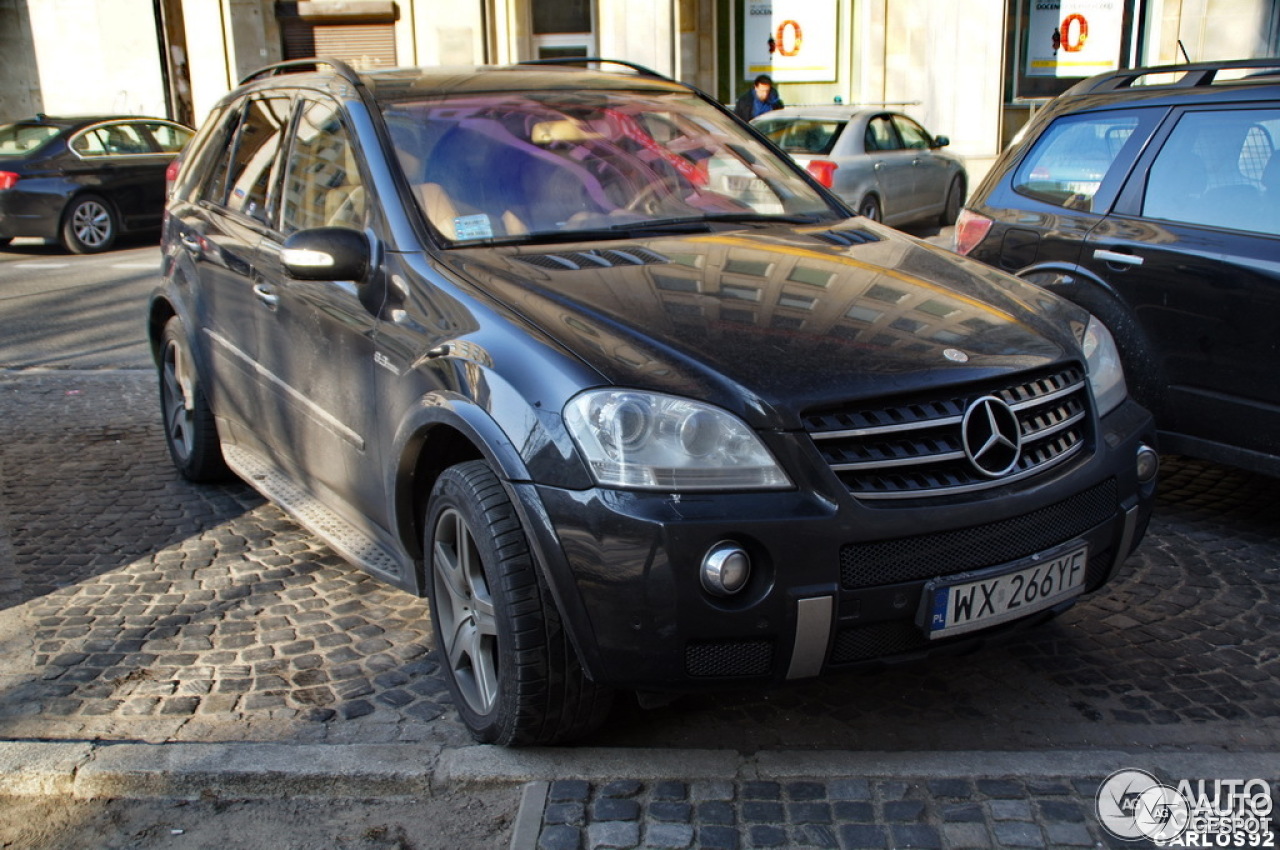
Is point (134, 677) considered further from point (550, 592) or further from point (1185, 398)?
point (1185, 398)

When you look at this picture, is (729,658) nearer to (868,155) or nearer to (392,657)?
(392,657)

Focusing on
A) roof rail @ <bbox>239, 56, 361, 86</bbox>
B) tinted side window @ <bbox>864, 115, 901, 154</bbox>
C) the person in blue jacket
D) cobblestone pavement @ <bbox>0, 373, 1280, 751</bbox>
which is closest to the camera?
cobblestone pavement @ <bbox>0, 373, 1280, 751</bbox>

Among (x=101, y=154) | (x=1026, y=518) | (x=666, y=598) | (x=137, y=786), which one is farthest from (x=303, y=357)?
(x=101, y=154)

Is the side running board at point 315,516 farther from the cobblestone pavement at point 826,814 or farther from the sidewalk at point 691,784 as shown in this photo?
the cobblestone pavement at point 826,814

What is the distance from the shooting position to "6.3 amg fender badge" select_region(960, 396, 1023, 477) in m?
2.96

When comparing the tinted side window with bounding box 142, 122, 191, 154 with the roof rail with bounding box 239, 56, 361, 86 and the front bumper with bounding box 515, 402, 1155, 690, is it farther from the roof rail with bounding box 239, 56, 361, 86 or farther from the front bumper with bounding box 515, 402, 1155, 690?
the front bumper with bounding box 515, 402, 1155, 690

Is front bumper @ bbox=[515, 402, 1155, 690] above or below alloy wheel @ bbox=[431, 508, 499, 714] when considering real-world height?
above

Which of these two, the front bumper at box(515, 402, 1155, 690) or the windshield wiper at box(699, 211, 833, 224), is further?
the windshield wiper at box(699, 211, 833, 224)

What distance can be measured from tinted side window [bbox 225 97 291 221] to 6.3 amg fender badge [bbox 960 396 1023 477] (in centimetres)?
278

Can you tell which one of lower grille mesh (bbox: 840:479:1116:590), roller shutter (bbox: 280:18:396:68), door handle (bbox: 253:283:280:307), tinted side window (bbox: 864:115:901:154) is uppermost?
roller shutter (bbox: 280:18:396:68)

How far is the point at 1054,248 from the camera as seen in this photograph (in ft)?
17.6

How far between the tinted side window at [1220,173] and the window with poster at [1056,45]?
626 inches

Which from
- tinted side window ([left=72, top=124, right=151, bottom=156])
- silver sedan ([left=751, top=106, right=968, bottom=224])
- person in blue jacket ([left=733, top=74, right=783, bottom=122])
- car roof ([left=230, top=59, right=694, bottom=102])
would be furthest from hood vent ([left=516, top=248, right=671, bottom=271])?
person in blue jacket ([left=733, top=74, right=783, bottom=122])

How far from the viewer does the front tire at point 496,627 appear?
2969 millimetres
